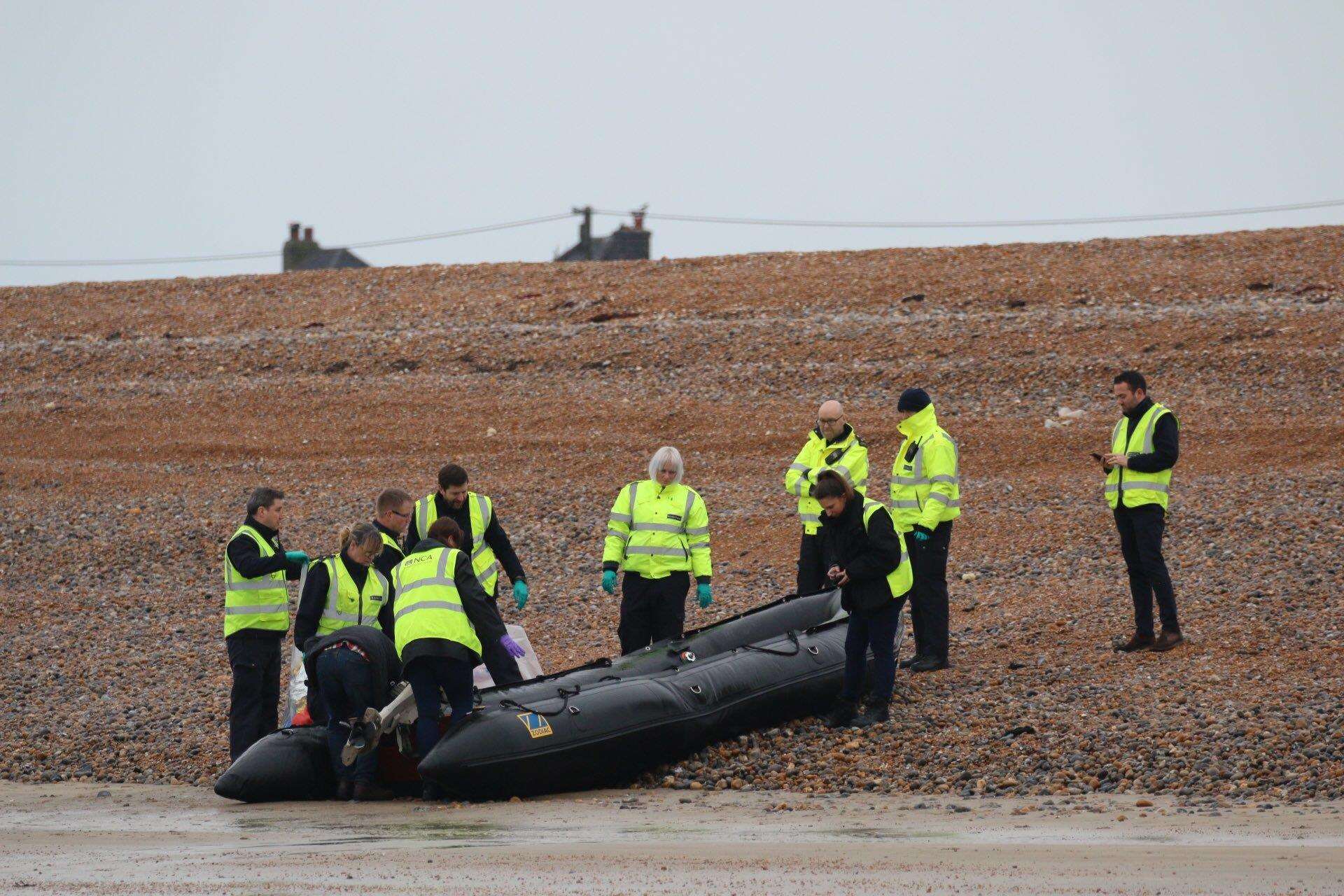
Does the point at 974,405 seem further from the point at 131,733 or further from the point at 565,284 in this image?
the point at 131,733

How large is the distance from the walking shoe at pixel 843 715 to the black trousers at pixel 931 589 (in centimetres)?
108

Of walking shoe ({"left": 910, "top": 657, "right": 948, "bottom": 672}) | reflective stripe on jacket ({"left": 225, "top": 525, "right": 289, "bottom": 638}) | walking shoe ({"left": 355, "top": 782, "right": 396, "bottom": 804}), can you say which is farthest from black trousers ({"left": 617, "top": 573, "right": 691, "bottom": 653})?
reflective stripe on jacket ({"left": 225, "top": 525, "right": 289, "bottom": 638})

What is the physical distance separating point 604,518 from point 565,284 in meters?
A: 10.4

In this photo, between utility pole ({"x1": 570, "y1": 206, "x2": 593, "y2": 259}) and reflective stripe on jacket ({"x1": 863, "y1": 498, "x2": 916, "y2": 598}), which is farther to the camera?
utility pole ({"x1": 570, "y1": 206, "x2": 593, "y2": 259})

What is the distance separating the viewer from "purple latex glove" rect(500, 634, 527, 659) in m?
8.20

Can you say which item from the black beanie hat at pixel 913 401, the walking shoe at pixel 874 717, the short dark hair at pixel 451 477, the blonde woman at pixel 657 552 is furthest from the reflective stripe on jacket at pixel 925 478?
the short dark hair at pixel 451 477

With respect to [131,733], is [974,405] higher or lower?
higher

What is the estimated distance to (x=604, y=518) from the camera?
14.8 meters

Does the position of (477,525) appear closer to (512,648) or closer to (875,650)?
(512,648)

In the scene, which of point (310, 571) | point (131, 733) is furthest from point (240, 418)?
point (310, 571)

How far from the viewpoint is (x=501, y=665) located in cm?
816

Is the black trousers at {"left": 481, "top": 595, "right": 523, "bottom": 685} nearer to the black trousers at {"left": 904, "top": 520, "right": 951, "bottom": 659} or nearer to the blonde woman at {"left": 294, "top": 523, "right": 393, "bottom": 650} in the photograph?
the blonde woman at {"left": 294, "top": 523, "right": 393, "bottom": 650}

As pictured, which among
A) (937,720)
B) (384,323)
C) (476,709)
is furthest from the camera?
(384,323)

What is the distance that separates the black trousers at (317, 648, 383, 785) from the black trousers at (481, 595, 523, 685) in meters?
0.75
